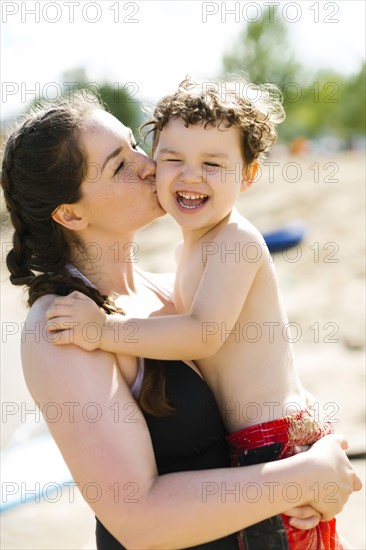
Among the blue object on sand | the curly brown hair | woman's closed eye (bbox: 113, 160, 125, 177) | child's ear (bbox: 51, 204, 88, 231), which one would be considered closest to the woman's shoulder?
child's ear (bbox: 51, 204, 88, 231)

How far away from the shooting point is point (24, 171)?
2.19 m

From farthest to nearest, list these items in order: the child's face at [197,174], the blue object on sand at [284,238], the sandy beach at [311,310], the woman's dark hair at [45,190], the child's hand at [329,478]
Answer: the blue object on sand at [284,238], the sandy beach at [311,310], the child's face at [197,174], the woman's dark hair at [45,190], the child's hand at [329,478]

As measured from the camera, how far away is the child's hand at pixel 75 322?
191 cm

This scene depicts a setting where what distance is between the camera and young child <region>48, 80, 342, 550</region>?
2.03 m

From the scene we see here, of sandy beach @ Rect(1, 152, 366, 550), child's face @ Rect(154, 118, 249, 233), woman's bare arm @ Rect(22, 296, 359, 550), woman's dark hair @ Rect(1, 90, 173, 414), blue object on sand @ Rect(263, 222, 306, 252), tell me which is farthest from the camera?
blue object on sand @ Rect(263, 222, 306, 252)

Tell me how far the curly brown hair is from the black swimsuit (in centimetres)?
78

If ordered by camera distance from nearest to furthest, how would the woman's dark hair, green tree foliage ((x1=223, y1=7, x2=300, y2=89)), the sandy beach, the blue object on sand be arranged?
the woman's dark hair → the sandy beach → the blue object on sand → green tree foliage ((x1=223, y1=7, x2=300, y2=89))

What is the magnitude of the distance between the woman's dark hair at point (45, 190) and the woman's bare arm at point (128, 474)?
25 cm

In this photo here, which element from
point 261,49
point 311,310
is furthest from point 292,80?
point 311,310

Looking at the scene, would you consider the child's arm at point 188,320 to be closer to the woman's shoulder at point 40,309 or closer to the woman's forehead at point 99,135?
the woman's shoulder at point 40,309

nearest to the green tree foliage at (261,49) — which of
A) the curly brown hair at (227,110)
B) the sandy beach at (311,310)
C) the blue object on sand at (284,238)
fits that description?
the sandy beach at (311,310)

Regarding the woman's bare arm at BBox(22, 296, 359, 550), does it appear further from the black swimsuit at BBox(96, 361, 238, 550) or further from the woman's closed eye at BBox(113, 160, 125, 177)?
the woman's closed eye at BBox(113, 160, 125, 177)

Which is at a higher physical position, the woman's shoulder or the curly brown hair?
the curly brown hair

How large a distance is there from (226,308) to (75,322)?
46cm
